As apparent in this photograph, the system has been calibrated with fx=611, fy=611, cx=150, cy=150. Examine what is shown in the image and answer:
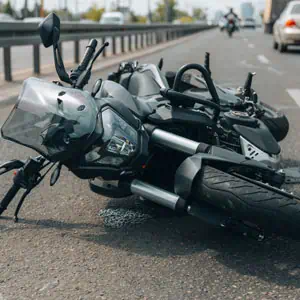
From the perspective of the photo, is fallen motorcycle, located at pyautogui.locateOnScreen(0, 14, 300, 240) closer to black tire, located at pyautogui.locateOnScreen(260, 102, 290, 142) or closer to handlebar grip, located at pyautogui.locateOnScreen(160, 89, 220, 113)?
handlebar grip, located at pyautogui.locateOnScreen(160, 89, 220, 113)

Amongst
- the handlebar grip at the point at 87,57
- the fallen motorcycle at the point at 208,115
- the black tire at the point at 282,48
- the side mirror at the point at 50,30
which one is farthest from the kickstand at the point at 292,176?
the black tire at the point at 282,48

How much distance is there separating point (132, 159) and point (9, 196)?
771mm

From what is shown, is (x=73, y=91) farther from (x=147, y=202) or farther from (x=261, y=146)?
(x=261, y=146)

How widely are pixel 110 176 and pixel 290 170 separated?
1.47 m

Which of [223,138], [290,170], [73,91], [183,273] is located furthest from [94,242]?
[290,170]

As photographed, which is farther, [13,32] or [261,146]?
[13,32]

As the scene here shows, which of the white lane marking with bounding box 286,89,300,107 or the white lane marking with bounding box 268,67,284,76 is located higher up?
the white lane marking with bounding box 286,89,300,107

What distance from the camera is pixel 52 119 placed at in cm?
297

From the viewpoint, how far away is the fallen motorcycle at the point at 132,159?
2.82 metres

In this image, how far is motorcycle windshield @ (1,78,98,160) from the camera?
2947 mm

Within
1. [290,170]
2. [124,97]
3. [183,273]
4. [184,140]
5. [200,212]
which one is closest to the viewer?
[183,273]

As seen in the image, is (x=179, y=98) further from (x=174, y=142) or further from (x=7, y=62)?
(x=7, y=62)

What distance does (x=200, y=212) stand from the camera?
9.80 ft

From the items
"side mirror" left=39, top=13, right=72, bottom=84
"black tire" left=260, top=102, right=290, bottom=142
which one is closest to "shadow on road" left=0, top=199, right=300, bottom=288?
"side mirror" left=39, top=13, right=72, bottom=84
